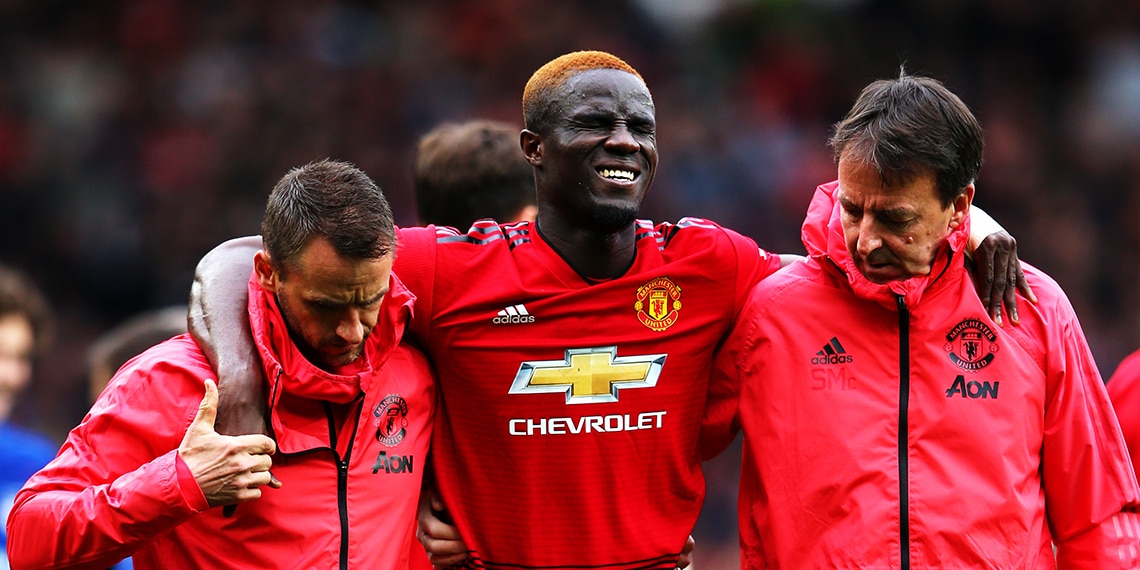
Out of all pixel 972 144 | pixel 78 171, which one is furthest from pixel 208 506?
pixel 78 171

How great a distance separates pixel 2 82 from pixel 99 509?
30.5 feet

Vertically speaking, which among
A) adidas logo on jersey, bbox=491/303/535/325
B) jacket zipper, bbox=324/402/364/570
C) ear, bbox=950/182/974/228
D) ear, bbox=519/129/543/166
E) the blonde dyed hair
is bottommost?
jacket zipper, bbox=324/402/364/570

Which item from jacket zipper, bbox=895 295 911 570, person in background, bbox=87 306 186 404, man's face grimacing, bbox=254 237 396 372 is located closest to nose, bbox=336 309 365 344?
man's face grimacing, bbox=254 237 396 372

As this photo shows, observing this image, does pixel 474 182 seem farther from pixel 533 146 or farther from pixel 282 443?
pixel 282 443

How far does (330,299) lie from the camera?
11.0 ft

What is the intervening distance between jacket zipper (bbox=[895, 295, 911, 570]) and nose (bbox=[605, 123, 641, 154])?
786 mm

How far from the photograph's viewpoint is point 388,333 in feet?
11.6

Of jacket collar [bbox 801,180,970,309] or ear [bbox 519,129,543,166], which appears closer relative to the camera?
jacket collar [bbox 801,180,970,309]

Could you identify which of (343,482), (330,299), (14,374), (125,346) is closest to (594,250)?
(330,299)

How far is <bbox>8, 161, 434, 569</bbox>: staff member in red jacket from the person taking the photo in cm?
317

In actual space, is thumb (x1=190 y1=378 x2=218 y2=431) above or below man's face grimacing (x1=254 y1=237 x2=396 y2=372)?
below

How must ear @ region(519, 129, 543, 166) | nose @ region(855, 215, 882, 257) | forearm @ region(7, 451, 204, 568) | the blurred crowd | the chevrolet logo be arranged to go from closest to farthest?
forearm @ region(7, 451, 204, 568) < nose @ region(855, 215, 882, 257) < the chevrolet logo < ear @ region(519, 129, 543, 166) < the blurred crowd

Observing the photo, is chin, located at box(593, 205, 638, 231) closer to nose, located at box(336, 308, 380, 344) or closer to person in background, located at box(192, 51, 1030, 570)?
person in background, located at box(192, 51, 1030, 570)

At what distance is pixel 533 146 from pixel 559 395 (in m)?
0.70
